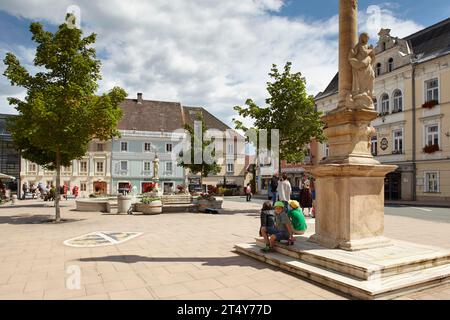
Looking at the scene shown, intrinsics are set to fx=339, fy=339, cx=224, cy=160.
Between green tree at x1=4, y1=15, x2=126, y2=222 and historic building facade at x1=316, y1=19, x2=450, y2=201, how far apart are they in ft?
83.3

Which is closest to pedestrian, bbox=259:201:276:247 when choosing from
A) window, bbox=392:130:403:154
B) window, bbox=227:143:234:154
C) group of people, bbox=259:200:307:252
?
group of people, bbox=259:200:307:252

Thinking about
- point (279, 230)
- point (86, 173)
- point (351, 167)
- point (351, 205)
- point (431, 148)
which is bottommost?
point (279, 230)

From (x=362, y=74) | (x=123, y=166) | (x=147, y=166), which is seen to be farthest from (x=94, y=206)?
(x=147, y=166)

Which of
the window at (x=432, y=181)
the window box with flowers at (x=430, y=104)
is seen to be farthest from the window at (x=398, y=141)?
the window at (x=432, y=181)

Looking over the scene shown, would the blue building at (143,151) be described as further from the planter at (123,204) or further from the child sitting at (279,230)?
the child sitting at (279,230)

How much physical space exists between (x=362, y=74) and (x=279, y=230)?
11.8 feet

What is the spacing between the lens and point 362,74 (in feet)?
22.6

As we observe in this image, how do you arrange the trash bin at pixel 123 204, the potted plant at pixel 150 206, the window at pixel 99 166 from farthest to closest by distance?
the window at pixel 99 166
the trash bin at pixel 123 204
the potted plant at pixel 150 206

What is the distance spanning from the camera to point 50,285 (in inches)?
208

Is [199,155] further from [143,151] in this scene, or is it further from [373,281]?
[373,281]

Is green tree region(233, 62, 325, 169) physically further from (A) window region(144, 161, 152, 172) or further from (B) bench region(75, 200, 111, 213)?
(A) window region(144, 161, 152, 172)

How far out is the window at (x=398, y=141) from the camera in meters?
30.5

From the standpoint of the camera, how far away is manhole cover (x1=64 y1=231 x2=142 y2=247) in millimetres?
8773
